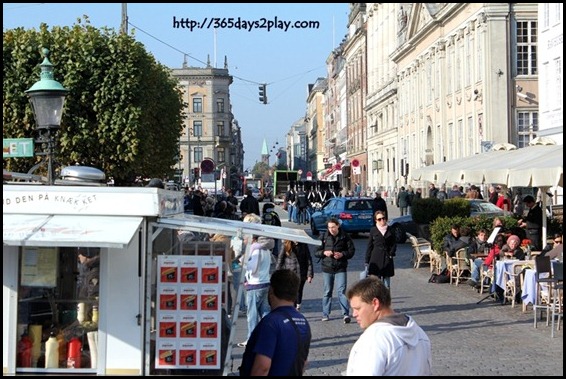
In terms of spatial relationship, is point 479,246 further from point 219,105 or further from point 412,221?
point 219,105

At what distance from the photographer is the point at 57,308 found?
830 cm

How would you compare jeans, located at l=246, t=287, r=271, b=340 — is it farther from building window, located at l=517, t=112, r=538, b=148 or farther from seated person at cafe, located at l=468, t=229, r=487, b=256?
building window, located at l=517, t=112, r=538, b=148

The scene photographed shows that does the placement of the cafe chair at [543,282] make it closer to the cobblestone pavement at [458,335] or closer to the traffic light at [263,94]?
the cobblestone pavement at [458,335]

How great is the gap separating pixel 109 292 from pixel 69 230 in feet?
2.70

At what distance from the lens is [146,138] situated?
3075cm

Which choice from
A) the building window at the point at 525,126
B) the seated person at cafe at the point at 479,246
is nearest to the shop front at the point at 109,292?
the seated person at cafe at the point at 479,246

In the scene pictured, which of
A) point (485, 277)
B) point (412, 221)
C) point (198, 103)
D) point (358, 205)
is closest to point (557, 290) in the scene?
point (485, 277)

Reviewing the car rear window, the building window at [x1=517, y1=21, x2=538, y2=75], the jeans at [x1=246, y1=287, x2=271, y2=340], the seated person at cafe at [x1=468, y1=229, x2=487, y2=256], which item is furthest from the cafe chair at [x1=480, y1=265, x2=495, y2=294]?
the building window at [x1=517, y1=21, x2=538, y2=75]

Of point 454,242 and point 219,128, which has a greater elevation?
point 219,128

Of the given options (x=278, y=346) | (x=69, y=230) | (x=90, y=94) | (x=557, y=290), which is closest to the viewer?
(x=278, y=346)

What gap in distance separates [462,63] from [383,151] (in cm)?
3184

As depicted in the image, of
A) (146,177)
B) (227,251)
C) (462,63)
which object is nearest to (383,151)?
(462,63)

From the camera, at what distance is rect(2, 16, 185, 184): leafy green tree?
29.3 m

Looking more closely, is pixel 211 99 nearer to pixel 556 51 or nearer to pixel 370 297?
pixel 556 51
